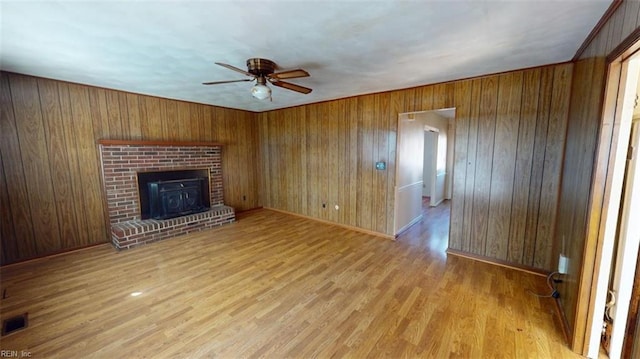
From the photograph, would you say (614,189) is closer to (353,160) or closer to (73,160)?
(353,160)

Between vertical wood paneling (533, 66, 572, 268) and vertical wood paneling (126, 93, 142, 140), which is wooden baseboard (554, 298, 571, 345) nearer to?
vertical wood paneling (533, 66, 572, 268)

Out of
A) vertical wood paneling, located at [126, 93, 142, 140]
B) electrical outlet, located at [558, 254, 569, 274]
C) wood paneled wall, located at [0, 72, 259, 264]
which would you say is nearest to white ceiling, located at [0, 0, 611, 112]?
wood paneled wall, located at [0, 72, 259, 264]

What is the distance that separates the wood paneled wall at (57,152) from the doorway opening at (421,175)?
426 cm

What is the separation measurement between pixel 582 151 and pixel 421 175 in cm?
294

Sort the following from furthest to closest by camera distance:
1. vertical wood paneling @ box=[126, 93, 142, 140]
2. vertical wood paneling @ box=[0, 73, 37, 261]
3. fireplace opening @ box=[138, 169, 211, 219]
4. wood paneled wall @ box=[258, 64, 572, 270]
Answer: fireplace opening @ box=[138, 169, 211, 219]
vertical wood paneling @ box=[126, 93, 142, 140]
vertical wood paneling @ box=[0, 73, 37, 261]
wood paneled wall @ box=[258, 64, 572, 270]

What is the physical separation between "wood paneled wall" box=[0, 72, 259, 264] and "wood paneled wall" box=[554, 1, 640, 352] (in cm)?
543

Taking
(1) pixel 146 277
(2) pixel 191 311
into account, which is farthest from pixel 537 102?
(1) pixel 146 277

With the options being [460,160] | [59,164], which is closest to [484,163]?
[460,160]

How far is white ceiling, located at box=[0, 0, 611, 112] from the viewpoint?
1.59 metres

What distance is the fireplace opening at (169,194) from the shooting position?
4078 mm

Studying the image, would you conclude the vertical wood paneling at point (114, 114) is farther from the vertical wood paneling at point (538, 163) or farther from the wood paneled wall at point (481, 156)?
the vertical wood paneling at point (538, 163)

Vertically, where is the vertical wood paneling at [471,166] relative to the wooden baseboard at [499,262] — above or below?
above

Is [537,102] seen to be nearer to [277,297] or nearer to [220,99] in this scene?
[277,297]

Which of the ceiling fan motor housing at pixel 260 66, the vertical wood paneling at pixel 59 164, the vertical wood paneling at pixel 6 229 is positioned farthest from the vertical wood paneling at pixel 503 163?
the vertical wood paneling at pixel 6 229
